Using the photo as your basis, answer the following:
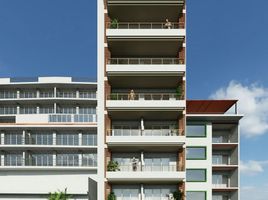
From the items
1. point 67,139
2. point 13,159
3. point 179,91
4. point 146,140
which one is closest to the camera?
point 146,140

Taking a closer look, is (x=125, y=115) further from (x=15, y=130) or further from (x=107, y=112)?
(x=15, y=130)

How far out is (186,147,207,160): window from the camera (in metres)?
38.6

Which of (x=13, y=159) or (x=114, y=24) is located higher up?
(x=114, y=24)

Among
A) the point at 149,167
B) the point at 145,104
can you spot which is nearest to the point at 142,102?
the point at 145,104

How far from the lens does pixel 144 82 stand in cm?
3422

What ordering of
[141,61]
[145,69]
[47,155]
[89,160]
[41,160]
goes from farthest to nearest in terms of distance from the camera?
[47,155] → [41,160] → [89,160] → [141,61] → [145,69]

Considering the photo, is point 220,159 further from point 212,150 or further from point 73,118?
point 73,118

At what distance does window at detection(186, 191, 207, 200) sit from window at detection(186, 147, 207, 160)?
4202 mm

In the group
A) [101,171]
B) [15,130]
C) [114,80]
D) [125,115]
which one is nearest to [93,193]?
[101,171]

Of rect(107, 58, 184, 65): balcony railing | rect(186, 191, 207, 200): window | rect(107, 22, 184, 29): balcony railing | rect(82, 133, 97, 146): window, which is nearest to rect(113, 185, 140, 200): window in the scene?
rect(186, 191, 207, 200): window

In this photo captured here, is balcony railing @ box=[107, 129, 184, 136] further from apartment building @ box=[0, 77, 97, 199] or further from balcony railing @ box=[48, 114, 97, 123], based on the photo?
balcony railing @ box=[48, 114, 97, 123]

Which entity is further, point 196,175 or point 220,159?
point 220,159

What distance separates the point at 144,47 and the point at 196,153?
50.0 feet

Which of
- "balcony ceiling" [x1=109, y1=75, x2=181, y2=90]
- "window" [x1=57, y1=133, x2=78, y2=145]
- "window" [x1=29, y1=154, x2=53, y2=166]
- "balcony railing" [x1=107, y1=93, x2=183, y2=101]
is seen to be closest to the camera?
"balcony railing" [x1=107, y1=93, x2=183, y2=101]
